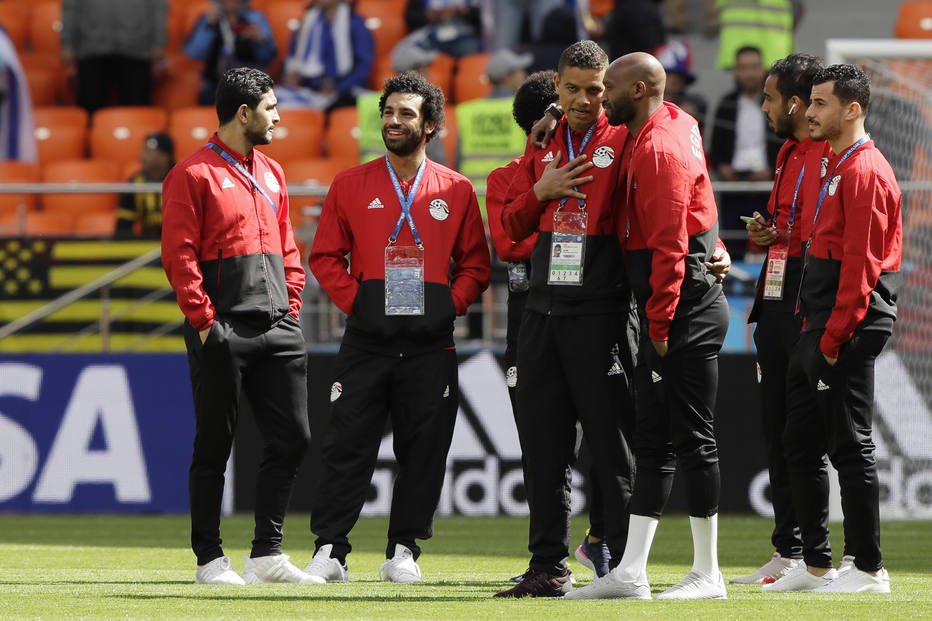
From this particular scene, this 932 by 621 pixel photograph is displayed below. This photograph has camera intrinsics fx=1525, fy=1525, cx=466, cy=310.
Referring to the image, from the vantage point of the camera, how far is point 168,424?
10.2 metres

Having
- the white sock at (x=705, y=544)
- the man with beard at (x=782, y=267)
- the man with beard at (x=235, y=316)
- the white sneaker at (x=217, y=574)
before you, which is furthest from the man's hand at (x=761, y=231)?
the white sneaker at (x=217, y=574)

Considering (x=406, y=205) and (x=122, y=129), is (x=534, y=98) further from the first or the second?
(x=122, y=129)

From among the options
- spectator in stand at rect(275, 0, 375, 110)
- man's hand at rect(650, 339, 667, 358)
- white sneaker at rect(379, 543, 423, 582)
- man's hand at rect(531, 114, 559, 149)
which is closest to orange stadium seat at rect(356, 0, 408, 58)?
spectator in stand at rect(275, 0, 375, 110)

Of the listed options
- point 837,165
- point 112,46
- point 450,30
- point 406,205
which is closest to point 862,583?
point 837,165

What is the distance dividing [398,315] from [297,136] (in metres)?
7.76

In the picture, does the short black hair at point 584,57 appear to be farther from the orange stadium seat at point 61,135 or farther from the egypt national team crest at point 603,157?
the orange stadium seat at point 61,135

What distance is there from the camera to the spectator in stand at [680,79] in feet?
41.5

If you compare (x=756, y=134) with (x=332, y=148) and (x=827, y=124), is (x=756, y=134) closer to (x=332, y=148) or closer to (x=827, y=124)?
(x=332, y=148)

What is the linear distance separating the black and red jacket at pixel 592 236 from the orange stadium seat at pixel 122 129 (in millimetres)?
8999

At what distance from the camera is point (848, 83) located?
6020 millimetres

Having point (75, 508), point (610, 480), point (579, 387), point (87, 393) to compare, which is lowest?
point (75, 508)

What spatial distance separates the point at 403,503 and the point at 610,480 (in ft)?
4.36

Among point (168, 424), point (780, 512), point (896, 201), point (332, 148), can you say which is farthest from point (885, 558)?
point (332, 148)

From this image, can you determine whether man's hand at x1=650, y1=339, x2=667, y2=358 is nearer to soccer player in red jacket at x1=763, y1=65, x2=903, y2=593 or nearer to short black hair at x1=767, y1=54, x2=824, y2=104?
soccer player in red jacket at x1=763, y1=65, x2=903, y2=593
